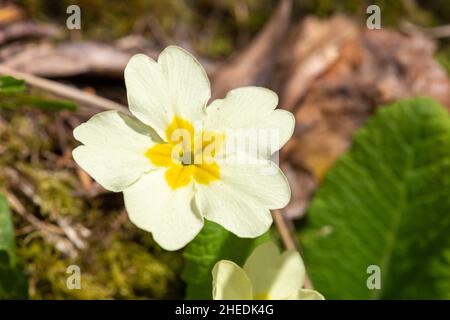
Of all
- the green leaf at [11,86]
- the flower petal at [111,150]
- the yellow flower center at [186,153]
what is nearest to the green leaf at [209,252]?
the yellow flower center at [186,153]

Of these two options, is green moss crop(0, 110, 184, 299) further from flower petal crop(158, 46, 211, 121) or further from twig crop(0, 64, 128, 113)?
flower petal crop(158, 46, 211, 121)

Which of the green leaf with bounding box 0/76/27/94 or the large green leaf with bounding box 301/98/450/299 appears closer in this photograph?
the green leaf with bounding box 0/76/27/94

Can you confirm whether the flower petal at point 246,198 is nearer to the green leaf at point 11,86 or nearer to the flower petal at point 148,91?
the flower petal at point 148,91

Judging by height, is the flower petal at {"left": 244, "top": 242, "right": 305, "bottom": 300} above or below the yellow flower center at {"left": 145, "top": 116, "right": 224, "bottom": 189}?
below

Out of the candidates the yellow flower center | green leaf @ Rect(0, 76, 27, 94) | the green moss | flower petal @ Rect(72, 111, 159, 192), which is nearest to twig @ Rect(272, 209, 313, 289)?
the green moss

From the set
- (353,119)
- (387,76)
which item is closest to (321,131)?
(353,119)

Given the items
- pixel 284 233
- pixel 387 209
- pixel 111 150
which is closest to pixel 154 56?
pixel 284 233

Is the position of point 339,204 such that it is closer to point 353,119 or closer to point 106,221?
point 353,119
